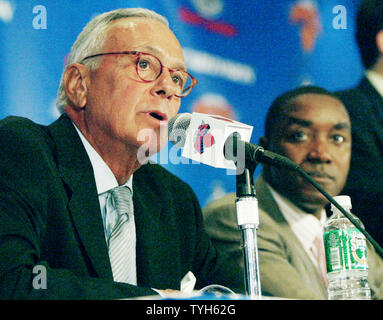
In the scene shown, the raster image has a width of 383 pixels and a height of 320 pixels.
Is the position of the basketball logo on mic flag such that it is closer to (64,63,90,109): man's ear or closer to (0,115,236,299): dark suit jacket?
(0,115,236,299): dark suit jacket

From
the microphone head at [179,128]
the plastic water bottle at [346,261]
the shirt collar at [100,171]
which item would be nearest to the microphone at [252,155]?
the microphone head at [179,128]

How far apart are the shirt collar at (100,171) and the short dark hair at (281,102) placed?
601 mm

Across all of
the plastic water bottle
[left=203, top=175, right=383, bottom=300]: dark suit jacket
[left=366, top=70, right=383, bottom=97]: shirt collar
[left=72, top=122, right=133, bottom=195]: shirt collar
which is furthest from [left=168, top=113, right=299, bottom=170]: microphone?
[left=366, top=70, right=383, bottom=97]: shirt collar

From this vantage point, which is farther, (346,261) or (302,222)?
(302,222)

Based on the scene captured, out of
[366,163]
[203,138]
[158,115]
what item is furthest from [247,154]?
[366,163]

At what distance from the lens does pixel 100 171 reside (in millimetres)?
1509

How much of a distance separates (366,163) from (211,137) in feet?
3.01

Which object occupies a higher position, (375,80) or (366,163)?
(375,80)

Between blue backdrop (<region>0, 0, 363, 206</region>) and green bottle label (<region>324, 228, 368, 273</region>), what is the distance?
42cm

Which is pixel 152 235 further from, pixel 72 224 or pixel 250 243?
pixel 250 243

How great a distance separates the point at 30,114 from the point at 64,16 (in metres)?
0.33

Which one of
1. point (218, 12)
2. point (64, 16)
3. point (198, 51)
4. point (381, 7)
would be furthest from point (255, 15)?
point (64, 16)

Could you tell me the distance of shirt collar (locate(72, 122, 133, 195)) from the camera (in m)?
1.49

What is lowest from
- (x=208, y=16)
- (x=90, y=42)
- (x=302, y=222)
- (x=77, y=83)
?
(x=302, y=222)
